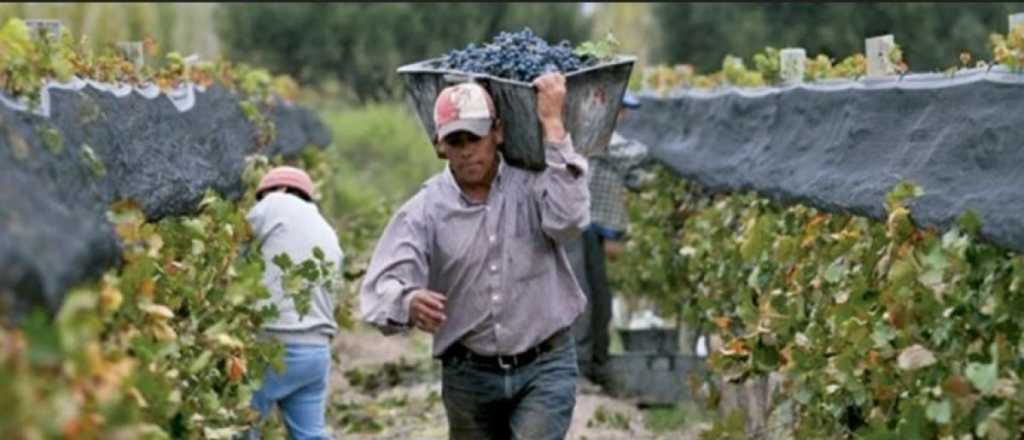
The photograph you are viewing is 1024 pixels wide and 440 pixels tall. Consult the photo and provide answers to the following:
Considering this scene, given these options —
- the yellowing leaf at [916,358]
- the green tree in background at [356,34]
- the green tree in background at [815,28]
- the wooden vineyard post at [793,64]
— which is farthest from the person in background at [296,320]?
the green tree in background at [815,28]

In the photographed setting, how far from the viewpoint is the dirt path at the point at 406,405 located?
12.8m

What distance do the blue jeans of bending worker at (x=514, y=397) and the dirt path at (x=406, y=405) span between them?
14.4ft

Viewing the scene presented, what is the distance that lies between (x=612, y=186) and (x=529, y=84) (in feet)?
21.1

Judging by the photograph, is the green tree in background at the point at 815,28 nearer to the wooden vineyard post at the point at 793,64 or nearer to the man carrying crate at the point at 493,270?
the wooden vineyard post at the point at 793,64

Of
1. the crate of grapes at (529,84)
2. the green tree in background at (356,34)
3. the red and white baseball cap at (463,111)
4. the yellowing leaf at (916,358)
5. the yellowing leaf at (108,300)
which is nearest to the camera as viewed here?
the yellowing leaf at (108,300)

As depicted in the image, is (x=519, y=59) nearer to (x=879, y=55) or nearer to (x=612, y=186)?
(x=879, y=55)

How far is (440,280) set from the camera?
25.5 ft

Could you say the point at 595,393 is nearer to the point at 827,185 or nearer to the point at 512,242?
the point at 827,185

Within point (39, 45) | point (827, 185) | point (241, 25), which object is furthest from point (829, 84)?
point (241, 25)

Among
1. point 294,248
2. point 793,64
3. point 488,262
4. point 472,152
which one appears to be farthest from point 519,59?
point 793,64

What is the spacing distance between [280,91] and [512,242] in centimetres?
1278

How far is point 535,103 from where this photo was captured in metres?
7.56

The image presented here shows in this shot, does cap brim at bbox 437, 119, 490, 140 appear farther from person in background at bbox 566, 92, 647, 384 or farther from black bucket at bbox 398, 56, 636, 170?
person in background at bbox 566, 92, 647, 384

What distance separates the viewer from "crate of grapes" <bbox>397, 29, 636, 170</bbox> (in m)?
7.60
